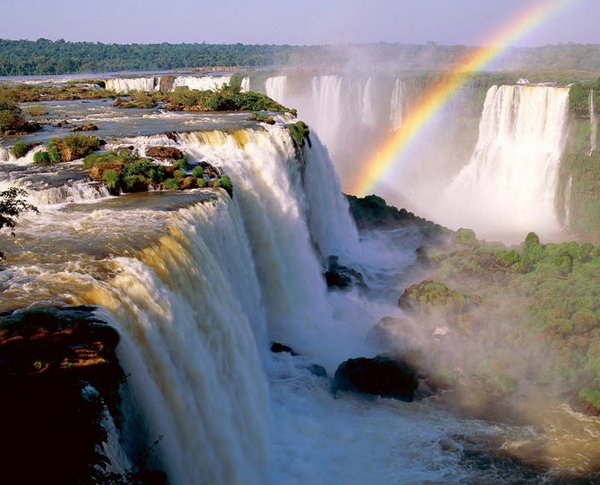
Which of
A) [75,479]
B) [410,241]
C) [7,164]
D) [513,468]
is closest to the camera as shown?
[75,479]

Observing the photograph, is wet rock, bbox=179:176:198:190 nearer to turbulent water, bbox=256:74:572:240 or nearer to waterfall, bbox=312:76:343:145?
turbulent water, bbox=256:74:572:240

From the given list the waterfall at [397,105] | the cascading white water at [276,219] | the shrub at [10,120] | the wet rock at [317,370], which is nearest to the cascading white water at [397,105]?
the waterfall at [397,105]

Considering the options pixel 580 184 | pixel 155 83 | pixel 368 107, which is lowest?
pixel 580 184

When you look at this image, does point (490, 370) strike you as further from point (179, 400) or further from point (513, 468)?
point (179, 400)

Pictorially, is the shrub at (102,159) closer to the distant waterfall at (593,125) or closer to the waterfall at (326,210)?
the waterfall at (326,210)

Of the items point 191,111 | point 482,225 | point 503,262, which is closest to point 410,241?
point 503,262

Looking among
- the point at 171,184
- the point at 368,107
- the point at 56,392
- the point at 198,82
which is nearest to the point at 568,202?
the point at 368,107

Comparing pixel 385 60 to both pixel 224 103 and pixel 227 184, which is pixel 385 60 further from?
pixel 227 184
